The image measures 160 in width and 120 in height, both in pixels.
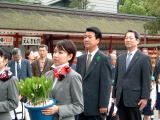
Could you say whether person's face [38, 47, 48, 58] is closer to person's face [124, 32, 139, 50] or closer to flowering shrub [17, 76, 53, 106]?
person's face [124, 32, 139, 50]

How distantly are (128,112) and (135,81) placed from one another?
57 centimetres

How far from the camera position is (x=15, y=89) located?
3.83m

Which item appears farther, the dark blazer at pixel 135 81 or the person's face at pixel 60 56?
the dark blazer at pixel 135 81

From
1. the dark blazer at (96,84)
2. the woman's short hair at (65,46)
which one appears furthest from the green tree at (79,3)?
the woman's short hair at (65,46)

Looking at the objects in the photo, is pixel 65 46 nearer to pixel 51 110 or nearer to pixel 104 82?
pixel 51 110

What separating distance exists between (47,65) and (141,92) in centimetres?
274

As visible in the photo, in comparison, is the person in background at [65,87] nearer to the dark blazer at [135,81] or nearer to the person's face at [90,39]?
the person's face at [90,39]

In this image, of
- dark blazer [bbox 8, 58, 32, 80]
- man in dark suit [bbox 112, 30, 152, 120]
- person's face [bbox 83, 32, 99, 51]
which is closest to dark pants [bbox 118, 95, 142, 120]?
man in dark suit [bbox 112, 30, 152, 120]

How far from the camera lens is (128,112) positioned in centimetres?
545

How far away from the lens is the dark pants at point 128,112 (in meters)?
5.31

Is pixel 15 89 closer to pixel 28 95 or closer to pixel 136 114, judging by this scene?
pixel 28 95

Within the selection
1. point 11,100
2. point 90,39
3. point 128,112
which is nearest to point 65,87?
point 11,100

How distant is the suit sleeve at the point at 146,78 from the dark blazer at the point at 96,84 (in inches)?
28.0

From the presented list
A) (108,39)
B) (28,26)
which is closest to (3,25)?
(28,26)
